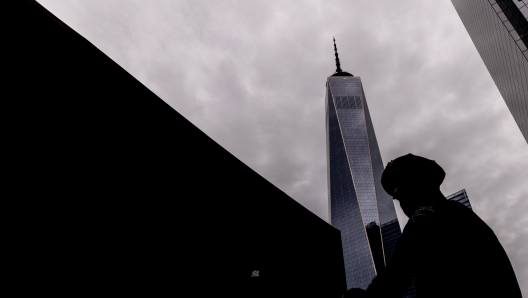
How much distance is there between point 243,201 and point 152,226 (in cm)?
417

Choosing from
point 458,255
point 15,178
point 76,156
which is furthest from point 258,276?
point 458,255

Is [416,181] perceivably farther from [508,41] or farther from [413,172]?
[508,41]

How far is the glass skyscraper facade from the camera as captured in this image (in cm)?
9462

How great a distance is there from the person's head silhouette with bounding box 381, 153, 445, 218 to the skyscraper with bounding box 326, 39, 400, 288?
10243cm

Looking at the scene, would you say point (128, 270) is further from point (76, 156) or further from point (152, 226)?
point (76, 156)

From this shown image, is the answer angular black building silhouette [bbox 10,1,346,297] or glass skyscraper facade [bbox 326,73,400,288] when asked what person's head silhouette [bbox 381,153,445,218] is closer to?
angular black building silhouette [bbox 10,1,346,297]

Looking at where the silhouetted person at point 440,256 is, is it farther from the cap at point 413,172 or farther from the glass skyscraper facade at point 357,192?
the glass skyscraper facade at point 357,192

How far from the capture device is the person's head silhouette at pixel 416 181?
1.23 meters

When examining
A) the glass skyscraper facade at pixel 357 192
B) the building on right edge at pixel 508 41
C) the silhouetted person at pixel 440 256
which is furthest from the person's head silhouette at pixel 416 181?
the glass skyscraper facade at pixel 357 192

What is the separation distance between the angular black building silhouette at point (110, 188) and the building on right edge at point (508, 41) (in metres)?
36.6

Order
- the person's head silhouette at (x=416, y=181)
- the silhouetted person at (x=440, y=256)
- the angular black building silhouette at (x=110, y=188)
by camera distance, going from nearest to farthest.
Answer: the silhouetted person at (x=440, y=256) < the person's head silhouette at (x=416, y=181) < the angular black building silhouette at (x=110, y=188)

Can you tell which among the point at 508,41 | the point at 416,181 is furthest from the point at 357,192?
the point at 416,181

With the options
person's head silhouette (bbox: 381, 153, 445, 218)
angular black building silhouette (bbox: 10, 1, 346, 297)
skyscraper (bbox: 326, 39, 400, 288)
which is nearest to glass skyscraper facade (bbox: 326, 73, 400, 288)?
skyscraper (bbox: 326, 39, 400, 288)

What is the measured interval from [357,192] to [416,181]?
103 metres
